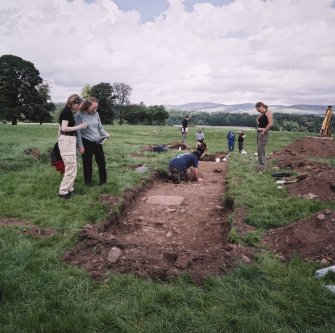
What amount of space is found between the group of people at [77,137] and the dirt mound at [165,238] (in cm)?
107

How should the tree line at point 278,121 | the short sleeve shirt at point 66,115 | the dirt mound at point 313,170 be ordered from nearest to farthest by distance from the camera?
the short sleeve shirt at point 66,115
the dirt mound at point 313,170
the tree line at point 278,121

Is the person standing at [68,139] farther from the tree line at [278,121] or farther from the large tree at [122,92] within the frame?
the large tree at [122,92]

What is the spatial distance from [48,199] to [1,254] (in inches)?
110

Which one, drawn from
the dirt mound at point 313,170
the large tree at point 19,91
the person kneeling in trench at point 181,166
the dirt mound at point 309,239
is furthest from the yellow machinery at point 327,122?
the large tree at point 19,91

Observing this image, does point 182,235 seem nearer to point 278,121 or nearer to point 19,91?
point 19,91

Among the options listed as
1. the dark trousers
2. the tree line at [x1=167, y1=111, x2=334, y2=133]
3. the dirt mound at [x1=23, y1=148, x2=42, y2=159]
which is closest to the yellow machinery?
the dirt mound at [x1=23, y1=148, x2=42, y2=159]

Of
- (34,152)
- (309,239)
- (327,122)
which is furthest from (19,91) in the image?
(309,239)

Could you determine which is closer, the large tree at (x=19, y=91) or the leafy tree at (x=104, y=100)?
the large tree at (x=19, y=91)

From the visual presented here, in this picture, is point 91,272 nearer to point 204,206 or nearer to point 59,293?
point 59,293

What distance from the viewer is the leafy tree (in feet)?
249

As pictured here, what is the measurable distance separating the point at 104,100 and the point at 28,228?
74.1 meters

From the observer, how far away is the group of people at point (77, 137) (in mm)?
7438

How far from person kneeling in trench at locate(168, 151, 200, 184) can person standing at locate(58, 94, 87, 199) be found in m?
3.84

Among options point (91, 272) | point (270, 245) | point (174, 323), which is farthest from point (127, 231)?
point (174, 323)
